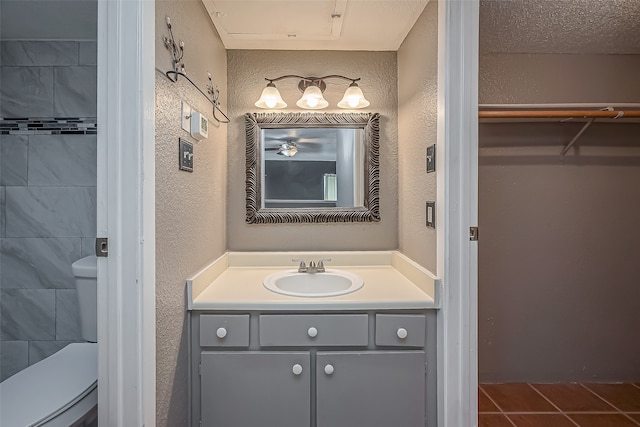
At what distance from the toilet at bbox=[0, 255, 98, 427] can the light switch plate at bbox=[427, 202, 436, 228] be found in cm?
147

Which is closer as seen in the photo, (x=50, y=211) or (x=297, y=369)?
(x=297, y=369)

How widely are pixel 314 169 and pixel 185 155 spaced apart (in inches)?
35.4

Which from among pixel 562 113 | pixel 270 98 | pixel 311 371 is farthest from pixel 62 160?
pixel 562 113

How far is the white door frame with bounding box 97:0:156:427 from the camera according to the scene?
40.6 inches

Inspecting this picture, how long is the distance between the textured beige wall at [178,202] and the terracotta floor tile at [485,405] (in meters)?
1.59

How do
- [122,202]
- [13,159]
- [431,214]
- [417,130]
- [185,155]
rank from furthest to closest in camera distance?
[13,159], [417,130], [431,214], [185,155], [122,202]

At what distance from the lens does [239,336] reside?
58.0 inches

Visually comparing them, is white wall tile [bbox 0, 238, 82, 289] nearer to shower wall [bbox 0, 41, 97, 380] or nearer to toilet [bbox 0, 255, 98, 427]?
shower wall [bbox 0, 41, 97, 380]

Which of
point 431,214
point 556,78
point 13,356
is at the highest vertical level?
point 556,78

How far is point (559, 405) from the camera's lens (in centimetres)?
202

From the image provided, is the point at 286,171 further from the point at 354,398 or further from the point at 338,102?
the point at 354,398

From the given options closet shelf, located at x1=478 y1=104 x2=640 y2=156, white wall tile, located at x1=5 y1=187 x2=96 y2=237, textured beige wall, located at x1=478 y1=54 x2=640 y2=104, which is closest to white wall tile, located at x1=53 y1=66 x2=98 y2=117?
white wall tile, located at x1=5 y1=187 x2=96 y2=237

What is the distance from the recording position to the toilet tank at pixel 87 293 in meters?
1.54

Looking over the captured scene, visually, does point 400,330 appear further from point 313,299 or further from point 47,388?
point 47,388
